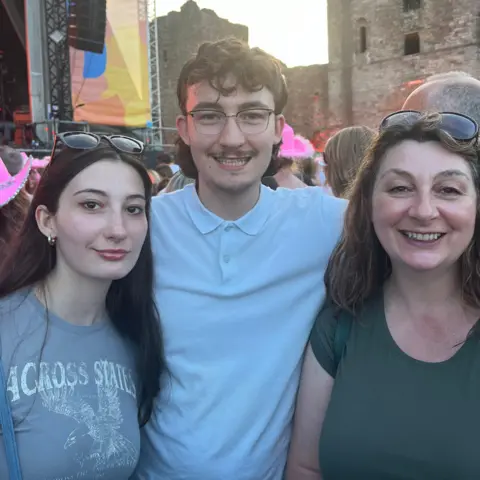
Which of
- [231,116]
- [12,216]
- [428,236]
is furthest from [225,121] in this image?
[12,216]

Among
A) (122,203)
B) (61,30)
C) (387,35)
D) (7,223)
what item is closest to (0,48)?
(61,30)

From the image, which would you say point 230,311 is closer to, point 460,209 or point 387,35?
point 460,209

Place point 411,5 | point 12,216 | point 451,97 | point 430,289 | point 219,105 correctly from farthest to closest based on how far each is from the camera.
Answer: point 411,5 → point 12,216 → point 451,97 → point 219,105 → point 430,289

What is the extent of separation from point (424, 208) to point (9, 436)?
50.2 inches

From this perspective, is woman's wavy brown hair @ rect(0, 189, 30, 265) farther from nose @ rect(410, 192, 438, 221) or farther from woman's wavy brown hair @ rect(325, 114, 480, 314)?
nose @ rect(410, 192, 438, 221)

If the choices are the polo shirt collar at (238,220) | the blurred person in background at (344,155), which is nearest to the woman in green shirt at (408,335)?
the polo shirt collar at (238,220)

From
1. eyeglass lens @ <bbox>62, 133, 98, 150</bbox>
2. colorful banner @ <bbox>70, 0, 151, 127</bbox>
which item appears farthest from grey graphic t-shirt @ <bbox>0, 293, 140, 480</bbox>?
colorful banner @ <bbox>70, 0, 151, 127</bbox>

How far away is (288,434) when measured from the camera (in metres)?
1.85

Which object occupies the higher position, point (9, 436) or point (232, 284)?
point (232, 284)

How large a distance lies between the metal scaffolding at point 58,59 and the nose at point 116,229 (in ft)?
36.0

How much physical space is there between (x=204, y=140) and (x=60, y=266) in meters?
0.64

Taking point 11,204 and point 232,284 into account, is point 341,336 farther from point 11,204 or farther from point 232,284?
point 11,204

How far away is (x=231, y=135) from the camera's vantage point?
1.86 m

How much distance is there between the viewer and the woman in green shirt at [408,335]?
1.48m
